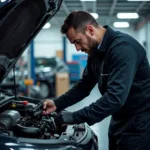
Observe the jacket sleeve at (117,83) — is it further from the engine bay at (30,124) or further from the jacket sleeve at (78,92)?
the jacket sleeve at (78,92)

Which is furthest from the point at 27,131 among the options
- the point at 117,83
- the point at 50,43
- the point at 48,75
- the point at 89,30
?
the point at 50,43

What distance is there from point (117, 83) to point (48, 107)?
0.88m

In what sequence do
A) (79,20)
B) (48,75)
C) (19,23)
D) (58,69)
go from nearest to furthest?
1. (79,20)
2. (19,23)
3. (48,75)
4. (58,69)

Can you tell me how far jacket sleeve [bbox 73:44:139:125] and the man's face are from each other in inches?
8.2

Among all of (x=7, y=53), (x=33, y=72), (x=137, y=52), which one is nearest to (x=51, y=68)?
(x=33, y=72)

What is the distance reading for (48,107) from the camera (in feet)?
9.23

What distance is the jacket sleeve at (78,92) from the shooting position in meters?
2.81

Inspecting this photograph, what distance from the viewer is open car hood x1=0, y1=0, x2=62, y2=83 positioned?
2.24 meters

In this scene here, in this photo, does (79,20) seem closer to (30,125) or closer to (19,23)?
(19,23)

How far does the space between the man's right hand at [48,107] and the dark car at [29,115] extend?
4 cm

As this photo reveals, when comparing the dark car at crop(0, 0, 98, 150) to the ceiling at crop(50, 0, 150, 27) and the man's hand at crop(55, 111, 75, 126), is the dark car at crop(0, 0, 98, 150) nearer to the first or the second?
the man's hand at crop(55, 111, 75, 126)

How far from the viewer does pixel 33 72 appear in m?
9.87

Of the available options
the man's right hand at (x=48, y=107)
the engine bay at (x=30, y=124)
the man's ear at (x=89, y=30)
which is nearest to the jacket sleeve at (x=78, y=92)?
the man's right hand at (x=48, y=107)

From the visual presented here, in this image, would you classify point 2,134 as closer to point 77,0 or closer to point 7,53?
point 7,53
